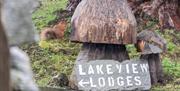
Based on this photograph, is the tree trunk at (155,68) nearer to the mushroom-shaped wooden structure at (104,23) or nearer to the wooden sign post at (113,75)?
the wooden sign post at (113,75)

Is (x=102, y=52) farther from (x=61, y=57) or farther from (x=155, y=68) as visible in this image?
(x=61, y=57)

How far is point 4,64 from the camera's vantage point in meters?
1.56

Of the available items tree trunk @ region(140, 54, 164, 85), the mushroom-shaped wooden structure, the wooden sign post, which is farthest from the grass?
the mushroom-shaped wooden structure

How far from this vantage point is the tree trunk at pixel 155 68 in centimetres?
833

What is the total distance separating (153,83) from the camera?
27.7 feet

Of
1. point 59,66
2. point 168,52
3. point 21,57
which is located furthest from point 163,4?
point 21,57

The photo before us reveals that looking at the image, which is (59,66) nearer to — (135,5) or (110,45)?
(110,45)

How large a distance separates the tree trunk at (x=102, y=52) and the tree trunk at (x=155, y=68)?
1.06ft

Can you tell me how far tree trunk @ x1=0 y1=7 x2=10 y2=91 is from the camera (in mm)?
1538

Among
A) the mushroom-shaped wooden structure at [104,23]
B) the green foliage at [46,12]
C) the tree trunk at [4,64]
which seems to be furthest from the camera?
the green foliage at [46,12]

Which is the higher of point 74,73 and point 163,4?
point 163,4

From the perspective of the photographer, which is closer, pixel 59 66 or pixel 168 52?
pixel 59 66

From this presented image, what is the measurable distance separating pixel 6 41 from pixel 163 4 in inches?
381

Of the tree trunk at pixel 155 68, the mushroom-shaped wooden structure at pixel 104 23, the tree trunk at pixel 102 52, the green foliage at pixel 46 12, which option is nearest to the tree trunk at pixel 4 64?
the mushroom-shaped wooden structure at pixel 104 23
